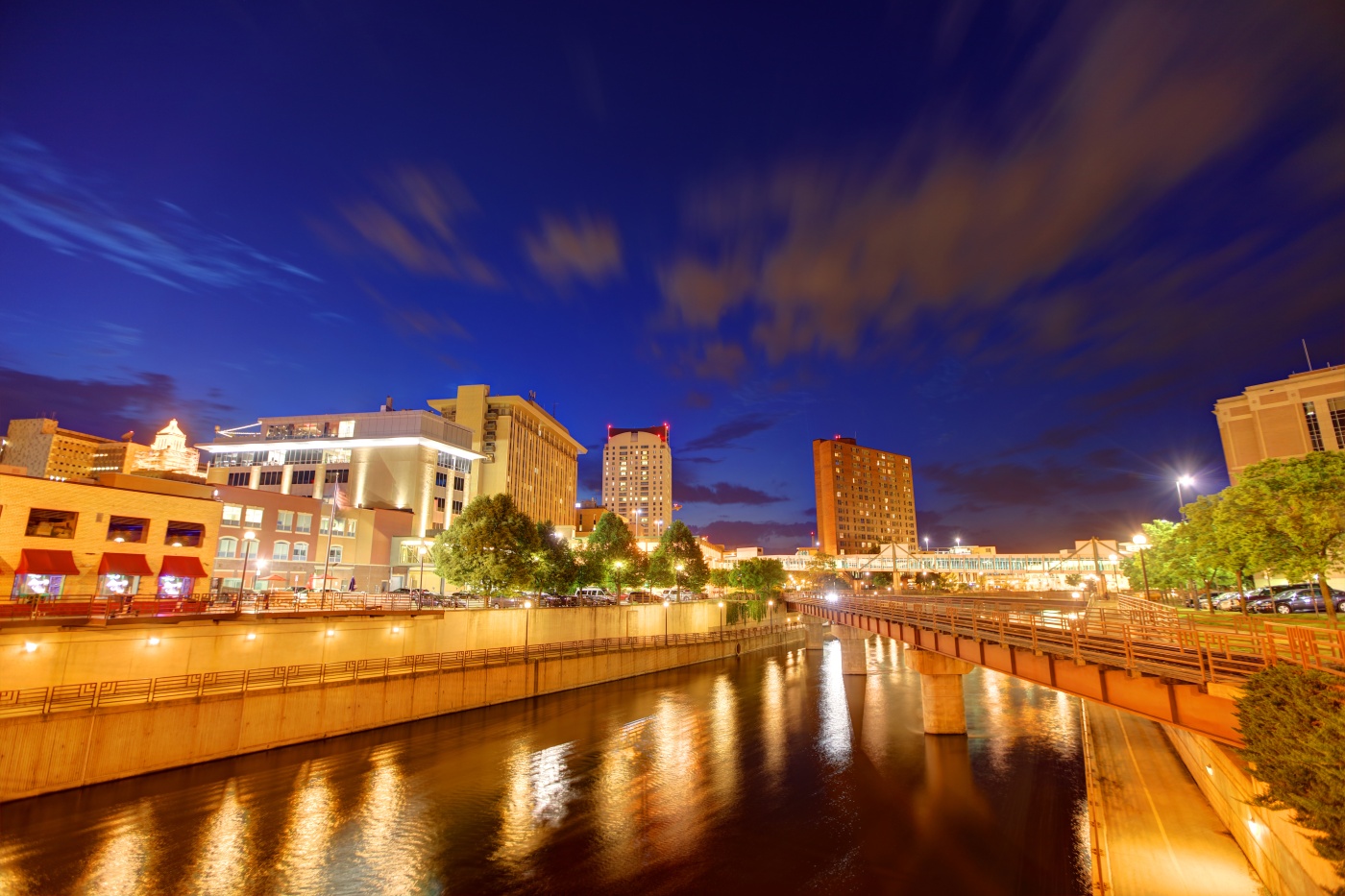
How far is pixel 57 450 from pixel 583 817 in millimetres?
233210

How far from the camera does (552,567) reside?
211 ft

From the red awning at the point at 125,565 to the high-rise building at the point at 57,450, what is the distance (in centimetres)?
12012

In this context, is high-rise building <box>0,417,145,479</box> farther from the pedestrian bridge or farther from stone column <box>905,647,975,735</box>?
the pedestrian bridge

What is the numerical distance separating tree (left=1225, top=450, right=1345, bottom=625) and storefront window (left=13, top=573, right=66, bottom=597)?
65.8m

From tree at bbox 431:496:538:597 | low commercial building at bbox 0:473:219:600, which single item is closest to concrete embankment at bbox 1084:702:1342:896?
low commercial building at bbox 0:473:219:600

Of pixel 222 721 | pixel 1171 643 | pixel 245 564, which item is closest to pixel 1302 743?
pixel 1171 643

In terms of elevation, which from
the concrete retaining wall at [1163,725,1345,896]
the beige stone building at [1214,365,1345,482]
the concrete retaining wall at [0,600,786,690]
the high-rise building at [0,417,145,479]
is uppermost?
the high-rise building at [0,417,145,479]

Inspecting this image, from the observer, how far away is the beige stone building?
88.8m

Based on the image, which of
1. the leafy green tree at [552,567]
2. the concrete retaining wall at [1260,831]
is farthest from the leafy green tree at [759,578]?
the concrete retaining wall at [1260,831]

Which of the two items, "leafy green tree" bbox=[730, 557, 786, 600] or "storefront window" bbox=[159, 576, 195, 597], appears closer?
"storefront window" bbox=[159, 576, 195, 597]

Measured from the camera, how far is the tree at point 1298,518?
3416cm

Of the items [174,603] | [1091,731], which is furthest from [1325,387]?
[174,603]

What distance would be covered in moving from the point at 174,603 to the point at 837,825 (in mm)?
33190

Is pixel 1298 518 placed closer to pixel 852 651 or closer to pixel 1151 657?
pixel 1151 657
